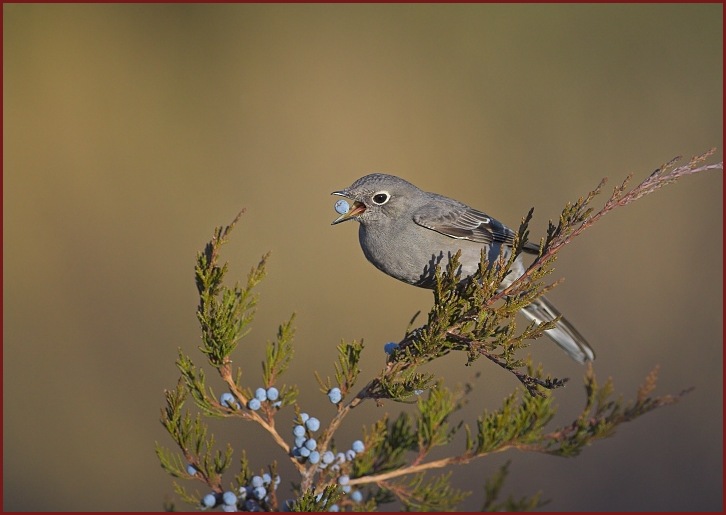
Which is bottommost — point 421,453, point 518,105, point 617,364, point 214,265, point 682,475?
point 682,475

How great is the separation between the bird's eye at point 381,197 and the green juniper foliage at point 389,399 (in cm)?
145

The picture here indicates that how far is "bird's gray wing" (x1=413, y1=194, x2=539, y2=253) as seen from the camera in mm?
4508

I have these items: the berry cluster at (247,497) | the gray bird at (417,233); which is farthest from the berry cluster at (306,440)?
the gray bird at (417,233)

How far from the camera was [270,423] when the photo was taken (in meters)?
2.76

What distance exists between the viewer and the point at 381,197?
441 centimetres

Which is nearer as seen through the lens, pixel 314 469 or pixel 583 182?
pixel 314 469

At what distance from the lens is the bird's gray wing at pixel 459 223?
14.8 ft

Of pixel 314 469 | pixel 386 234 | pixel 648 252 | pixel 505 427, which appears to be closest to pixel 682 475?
pixel 648 252

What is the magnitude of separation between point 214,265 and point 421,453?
1130 mm

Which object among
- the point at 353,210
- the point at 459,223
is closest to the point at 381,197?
the point at 353,210

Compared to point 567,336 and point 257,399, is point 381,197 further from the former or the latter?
point 257,399

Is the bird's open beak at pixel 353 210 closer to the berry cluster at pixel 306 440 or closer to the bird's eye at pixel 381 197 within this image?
the bird's eye at pixel 381 197

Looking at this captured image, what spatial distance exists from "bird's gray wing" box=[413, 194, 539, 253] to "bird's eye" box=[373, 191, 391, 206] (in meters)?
0.22

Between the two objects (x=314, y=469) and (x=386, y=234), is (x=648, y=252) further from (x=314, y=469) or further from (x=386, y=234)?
(x=314, y=469)
